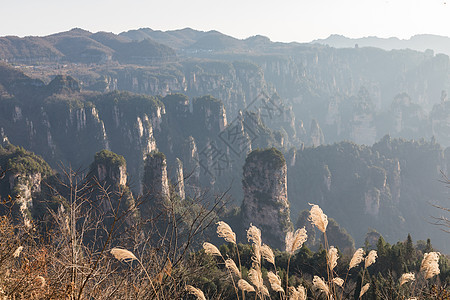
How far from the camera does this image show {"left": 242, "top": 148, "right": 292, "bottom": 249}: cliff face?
59.1 m

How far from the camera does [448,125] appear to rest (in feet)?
517

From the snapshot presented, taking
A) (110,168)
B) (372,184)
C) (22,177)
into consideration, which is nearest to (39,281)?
(22,177)

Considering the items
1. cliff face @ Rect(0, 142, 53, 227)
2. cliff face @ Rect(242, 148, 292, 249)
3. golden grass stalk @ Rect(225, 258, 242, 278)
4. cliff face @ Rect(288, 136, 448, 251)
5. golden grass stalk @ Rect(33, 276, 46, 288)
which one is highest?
golden grass stalk @ Rect(225, 258, 242, 278)

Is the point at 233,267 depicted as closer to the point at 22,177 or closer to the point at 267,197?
the point at 22,177

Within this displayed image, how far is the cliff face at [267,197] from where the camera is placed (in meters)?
59.1

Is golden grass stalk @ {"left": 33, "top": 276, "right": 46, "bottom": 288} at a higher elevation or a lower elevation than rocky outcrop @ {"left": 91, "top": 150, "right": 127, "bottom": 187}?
higher

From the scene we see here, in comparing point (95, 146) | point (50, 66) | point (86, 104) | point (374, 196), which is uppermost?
point (50, 66)

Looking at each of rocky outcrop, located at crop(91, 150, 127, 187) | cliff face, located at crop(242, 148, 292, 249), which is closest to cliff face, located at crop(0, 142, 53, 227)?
rocky outcrop, located at crop(91, 150, 127, 187)

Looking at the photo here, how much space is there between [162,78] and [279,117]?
68622mm

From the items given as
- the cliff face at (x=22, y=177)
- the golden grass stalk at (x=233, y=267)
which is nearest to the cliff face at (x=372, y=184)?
the cliff face at (x=22, y=177)

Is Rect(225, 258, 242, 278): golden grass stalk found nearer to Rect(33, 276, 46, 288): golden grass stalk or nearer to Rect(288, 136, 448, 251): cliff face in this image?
Rect(33, 276, 46, 288): golden grass stalk

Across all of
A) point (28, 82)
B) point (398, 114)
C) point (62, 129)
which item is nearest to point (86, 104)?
point (62, 129)

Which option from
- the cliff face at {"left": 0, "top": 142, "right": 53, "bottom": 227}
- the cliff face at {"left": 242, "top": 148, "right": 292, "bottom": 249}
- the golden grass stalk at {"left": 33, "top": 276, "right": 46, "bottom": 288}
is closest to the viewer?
the golden grass stalk at {"left": 33, "top": 276, "right": 46, "bottom": 288}

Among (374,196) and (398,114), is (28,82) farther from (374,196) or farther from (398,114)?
(398,114)
